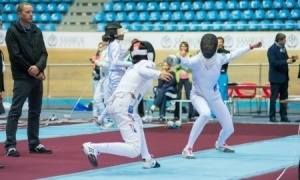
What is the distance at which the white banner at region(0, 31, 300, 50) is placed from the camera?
23859 millimetres

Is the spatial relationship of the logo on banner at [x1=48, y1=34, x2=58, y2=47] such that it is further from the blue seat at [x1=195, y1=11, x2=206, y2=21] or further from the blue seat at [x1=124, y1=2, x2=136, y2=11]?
Answer: the blue seat at [x1=195, y1=11, x2=206, y2=21]

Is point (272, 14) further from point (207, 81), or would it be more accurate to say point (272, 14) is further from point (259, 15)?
point (207, 81)

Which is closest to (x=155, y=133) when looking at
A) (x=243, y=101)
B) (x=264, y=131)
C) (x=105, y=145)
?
(x=264, y=131)

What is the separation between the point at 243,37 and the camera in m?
24.1

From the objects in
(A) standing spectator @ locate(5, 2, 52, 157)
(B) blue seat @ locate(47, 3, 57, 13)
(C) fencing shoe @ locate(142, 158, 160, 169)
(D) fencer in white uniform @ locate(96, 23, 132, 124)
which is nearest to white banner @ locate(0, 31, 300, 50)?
(B) blue seat @ locate(47, 3, 57, 13)

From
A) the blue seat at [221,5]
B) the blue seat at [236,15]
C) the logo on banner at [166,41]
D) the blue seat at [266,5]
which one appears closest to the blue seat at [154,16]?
the logo on banner at [166,41]

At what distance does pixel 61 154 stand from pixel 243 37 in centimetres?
1358

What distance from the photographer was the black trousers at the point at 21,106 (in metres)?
11.1

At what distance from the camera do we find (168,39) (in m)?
25.2

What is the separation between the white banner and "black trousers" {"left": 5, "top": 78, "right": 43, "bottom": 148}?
1086 centimetres

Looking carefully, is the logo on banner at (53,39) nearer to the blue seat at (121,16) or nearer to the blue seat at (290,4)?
the blue seat at (121,16)

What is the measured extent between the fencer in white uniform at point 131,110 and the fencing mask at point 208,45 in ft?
5.65

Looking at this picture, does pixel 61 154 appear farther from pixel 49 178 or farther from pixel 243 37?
pixel 243 37

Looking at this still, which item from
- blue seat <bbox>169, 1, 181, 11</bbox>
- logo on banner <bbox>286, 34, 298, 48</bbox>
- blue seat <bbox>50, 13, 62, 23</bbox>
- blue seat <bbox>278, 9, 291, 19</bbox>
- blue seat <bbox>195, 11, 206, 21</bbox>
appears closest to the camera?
logo on banner <bbox>286, 34, 298, 48</bbox>
